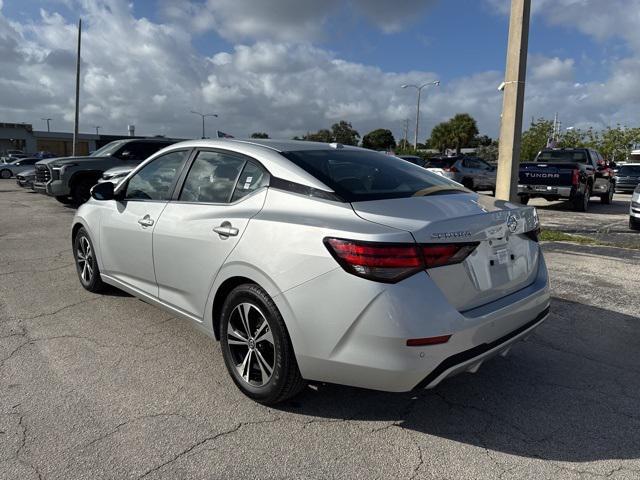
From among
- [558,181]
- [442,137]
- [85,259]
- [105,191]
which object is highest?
[442,137]

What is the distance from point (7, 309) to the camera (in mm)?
4840

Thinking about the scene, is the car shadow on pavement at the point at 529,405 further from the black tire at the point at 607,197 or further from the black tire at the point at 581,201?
the black tire at the point at 607,197

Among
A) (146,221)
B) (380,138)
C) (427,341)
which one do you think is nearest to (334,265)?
(427,341)

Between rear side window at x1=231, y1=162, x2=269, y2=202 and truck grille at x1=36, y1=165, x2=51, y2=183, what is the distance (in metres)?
11.6

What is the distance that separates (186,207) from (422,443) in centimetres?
219

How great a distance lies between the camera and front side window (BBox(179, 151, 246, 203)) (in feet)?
11.3

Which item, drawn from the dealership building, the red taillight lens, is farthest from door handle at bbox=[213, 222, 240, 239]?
the dealership building

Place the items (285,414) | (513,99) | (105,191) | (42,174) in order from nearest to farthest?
(285,414) < (105,191) < (513,99) < (42,174)

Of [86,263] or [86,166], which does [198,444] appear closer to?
[86,263]

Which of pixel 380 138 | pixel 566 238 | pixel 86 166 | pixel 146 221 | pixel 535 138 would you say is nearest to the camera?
pixel 146 221

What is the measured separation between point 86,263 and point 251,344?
9.76 ft

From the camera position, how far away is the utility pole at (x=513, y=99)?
8.14 meters

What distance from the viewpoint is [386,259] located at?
2.47 m

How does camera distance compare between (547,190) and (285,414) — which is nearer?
(285,414)
